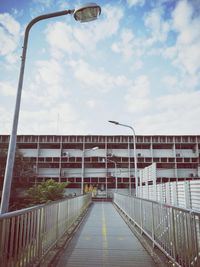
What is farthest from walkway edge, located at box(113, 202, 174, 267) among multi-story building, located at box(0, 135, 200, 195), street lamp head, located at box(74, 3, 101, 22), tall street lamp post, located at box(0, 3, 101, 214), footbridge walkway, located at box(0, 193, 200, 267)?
multi-story building, located at box(0, 135, 200, 195)

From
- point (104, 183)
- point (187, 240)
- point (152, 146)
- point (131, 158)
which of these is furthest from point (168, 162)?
point (187, 240)

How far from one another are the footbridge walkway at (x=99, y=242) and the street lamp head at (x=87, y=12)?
4263 mm

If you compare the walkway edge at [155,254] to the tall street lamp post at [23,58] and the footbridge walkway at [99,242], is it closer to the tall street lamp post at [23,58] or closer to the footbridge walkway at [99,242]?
the footbridge walkway at [99,242]

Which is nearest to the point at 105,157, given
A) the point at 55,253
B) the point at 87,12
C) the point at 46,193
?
the point at 46,193

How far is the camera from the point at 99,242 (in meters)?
7.25

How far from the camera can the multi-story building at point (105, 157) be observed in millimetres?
48625

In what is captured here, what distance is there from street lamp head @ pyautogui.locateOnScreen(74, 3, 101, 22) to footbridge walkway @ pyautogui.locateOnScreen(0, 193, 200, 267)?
4.26m

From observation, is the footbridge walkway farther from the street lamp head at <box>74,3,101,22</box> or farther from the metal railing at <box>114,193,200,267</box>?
the street lamp head at <box>74,3,101,22</box>

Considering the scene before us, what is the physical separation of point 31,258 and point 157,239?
11.7 ft

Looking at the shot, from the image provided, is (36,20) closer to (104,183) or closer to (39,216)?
(39,216)

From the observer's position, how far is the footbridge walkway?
11.7 feet

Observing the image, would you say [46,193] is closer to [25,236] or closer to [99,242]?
[99,242]

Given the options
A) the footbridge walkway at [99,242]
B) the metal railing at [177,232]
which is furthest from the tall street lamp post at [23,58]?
the metal railing at [177,232]

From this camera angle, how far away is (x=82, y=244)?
6988mm
